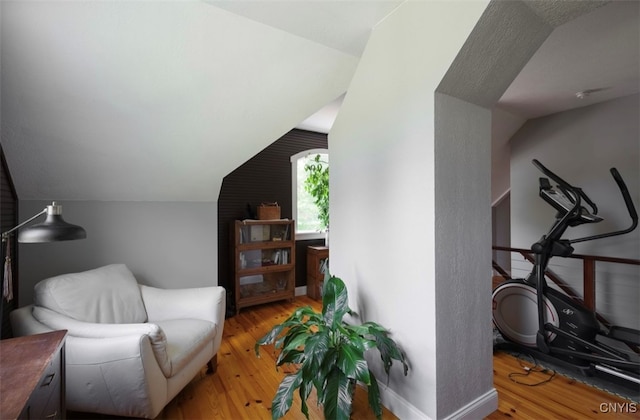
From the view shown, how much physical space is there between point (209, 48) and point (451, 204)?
67.8 inches

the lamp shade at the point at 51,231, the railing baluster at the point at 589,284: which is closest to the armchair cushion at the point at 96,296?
the lamp shade at the point at 51,231

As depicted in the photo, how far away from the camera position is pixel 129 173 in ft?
7.55

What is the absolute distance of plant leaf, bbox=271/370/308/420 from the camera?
1.42m

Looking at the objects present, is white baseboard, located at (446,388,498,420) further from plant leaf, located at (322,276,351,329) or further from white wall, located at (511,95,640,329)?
white wall, located at (511,95,640,329)

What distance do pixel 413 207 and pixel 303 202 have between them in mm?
2834

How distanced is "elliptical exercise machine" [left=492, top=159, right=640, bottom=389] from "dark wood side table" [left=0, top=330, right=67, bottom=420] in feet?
9.90

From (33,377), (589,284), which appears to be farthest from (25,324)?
(589,284)

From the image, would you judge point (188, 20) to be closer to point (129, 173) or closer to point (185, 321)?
point (129, 173)

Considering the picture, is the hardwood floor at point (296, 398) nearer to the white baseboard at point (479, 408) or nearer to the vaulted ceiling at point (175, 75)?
the white baseboard at point (479, 408)

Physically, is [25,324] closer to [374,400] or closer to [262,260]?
[374,400]

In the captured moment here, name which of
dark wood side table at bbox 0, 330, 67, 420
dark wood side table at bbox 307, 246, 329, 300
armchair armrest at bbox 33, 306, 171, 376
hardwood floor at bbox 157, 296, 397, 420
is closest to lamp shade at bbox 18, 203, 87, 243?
dark wood side table at bbox 0, 330, 67, 420

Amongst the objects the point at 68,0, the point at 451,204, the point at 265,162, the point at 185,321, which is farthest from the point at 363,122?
the point at 265,162

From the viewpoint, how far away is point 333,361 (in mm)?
1496

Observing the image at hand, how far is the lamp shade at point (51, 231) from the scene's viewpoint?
118 centimetres
